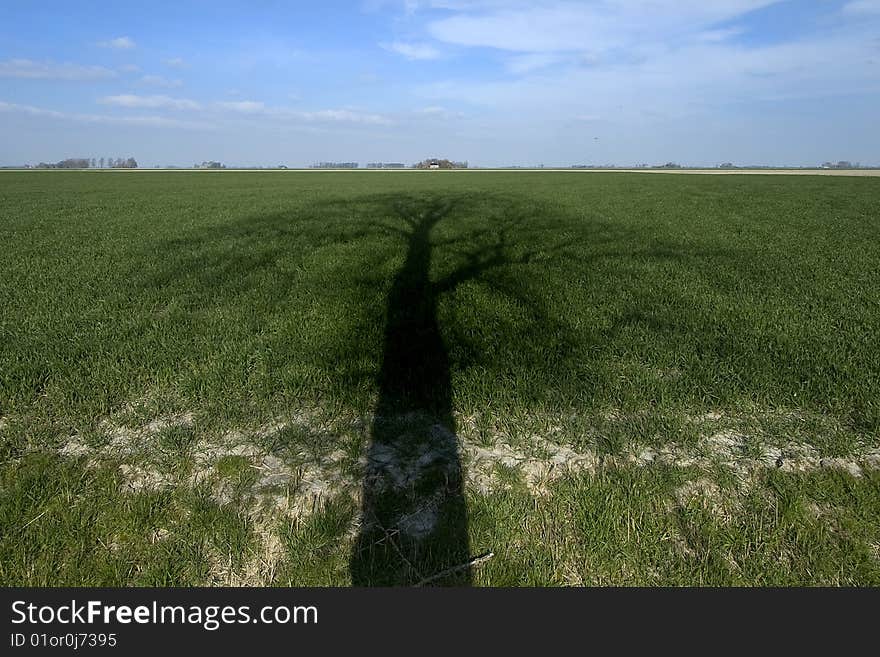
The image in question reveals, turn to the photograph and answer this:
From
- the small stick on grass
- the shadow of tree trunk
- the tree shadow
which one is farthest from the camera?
the tree shadow

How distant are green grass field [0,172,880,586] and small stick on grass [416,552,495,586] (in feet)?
A: 0.04

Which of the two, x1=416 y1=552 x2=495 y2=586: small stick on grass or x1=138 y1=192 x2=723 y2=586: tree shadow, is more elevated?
x1=138 y1=192 x2=723 y2=586: tree shadow

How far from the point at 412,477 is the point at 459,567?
83cm

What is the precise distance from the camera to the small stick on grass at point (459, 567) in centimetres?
275

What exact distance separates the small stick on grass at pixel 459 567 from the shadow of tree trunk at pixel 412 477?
2 centimetres

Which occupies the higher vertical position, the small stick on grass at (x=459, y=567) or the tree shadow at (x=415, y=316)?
the tree shadow at (x=415, y=316)

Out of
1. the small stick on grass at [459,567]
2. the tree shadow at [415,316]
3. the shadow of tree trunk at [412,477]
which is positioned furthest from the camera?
the tree shadow at [415,316]

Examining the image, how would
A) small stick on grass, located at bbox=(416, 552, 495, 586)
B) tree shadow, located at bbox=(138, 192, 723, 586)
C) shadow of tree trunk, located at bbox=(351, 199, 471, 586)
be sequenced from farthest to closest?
tree shadow, located at bbox=(138, 192, 723, 586) < shadow of tree trunk, located at bbox=(351, 199, 471, 586) < small stick on grass, located at bbox=(416, 552, 495, 586)

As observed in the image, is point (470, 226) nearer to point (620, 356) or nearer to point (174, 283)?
point (174, 283)

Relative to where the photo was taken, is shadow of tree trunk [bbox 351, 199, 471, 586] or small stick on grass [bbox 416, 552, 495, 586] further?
shadow of tree trunk [bbox 351, 199, 471, 586]

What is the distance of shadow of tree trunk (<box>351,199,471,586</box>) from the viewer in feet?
9.37

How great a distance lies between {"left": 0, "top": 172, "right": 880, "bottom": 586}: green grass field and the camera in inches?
115

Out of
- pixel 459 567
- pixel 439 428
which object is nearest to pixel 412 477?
pixel 439 428

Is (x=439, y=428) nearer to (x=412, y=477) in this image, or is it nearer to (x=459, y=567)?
(x=412, y=477)
